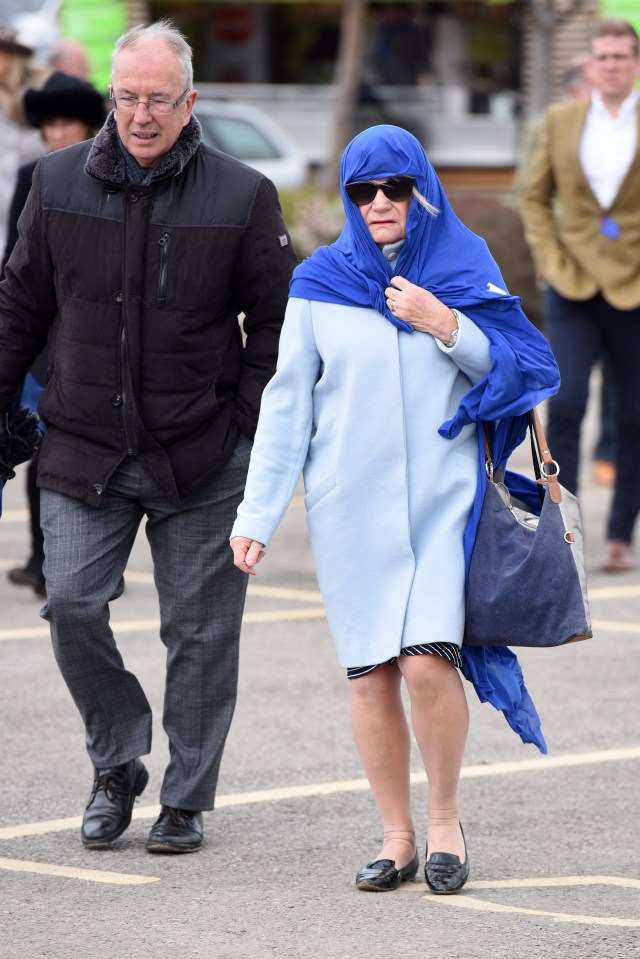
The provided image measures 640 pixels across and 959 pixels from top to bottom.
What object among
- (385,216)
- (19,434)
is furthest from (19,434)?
(385,216)

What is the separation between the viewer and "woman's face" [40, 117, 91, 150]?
22.4 ft

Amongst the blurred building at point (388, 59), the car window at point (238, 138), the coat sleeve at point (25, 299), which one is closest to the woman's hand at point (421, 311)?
the coat sleeve at point (25, 299)

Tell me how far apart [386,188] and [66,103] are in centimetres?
272

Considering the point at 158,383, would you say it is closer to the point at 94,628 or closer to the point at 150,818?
the point at 94,628

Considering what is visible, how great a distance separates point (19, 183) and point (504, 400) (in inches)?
130

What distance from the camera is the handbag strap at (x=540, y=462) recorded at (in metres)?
4.35

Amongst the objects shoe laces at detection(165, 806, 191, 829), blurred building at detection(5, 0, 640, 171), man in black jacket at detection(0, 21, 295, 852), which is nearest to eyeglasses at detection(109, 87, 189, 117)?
man in black jacket at detection(0, 21, 295, 852)

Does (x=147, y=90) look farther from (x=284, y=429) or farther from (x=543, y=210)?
(x=543, y=210)

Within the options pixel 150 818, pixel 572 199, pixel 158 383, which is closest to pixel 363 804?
pixel 150 818

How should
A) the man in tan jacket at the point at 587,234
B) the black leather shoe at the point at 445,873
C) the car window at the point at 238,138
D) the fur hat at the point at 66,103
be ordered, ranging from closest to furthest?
the black leather shoe at the point at 445,873
the fur hat at the point at 66,103
the man in tan jacket at the point at 587,234
the car window at the point at 238,138

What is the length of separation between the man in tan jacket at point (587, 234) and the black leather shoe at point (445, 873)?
3934mm

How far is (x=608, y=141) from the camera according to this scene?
8203 mm

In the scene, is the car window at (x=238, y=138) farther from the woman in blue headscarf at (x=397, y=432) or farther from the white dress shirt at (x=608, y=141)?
the woman in blue headscarf at (x=397, y=432)

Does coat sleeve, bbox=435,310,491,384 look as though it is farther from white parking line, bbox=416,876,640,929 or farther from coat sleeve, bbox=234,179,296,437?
white parking line, bbox=416,876,640,929
